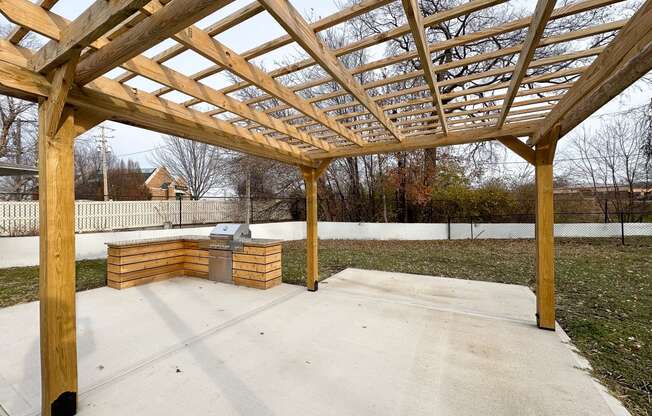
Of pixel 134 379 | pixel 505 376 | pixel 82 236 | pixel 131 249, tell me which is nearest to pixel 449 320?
pixel 505 376

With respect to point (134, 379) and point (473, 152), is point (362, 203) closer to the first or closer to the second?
point (473, 152)

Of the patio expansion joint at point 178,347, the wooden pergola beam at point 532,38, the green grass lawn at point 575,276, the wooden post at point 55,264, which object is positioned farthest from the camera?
the green grass lawn at point 575,276

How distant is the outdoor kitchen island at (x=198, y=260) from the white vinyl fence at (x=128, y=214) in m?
3.99

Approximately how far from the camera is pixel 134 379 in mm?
2109

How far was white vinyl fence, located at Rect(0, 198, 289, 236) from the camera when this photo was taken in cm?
654

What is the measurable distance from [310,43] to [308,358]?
2364mm

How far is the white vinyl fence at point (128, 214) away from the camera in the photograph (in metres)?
6.54

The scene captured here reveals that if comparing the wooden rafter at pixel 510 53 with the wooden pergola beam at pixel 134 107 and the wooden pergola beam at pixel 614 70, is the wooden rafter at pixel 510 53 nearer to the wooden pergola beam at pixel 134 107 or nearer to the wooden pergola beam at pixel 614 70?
the wooden pergola beam at pixel 614 70

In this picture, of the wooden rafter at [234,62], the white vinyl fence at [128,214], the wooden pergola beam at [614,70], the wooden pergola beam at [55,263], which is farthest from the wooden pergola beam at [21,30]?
the white vinyl fence at [128,214]

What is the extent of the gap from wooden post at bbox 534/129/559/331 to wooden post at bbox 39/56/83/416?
13.4 ft

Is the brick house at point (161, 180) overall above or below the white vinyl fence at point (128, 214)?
above

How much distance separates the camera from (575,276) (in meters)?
5.04

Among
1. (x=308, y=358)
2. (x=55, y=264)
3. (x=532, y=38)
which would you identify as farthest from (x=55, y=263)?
(x=532, y=38)

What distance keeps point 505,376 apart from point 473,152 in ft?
33.0
